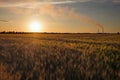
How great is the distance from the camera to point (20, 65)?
8.84 metres

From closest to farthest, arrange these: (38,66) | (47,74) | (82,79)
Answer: (82,79) → (47,74) → (38,66)

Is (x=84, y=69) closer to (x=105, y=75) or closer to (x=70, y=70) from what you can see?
(x=70, y=70)

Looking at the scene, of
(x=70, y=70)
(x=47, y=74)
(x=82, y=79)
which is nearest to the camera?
(x=82, y=79)

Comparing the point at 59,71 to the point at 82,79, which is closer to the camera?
the point at 82,79

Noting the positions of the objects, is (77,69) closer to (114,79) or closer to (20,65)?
(114,79)

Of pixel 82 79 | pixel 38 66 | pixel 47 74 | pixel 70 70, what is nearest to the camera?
pixel 82 79

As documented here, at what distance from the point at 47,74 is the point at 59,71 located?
16.2 inches

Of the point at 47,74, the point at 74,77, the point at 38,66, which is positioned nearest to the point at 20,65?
the point at 38,66

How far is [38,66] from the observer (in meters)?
8.53

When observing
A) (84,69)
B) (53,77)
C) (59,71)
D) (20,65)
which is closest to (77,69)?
(84,69)

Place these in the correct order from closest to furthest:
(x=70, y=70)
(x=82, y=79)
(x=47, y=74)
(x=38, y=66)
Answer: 1. (x=82, y=79)
2. (x=47, y=74)
3. (x=70, y=70)
4. (x=38, y=66)

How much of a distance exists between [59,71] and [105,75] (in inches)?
51.7

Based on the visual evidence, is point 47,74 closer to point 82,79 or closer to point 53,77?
point 53,77

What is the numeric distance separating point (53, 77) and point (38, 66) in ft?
5.51
